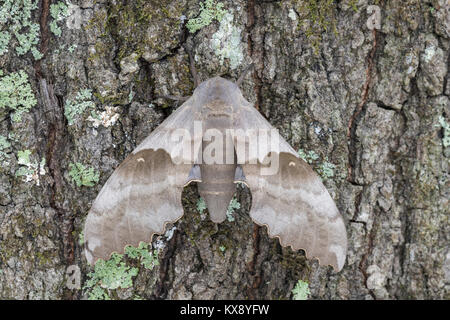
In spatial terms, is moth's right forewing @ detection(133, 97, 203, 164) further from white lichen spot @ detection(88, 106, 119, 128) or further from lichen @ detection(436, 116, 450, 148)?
lichen @ detection(436, 116, 450, 148)

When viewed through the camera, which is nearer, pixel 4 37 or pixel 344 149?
pixel 4 37

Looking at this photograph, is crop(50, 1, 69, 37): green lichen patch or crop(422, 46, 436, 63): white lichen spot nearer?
crop(50, 1, 69, 37): green lichen patch

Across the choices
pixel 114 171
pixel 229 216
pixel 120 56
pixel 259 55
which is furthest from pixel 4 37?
pixel 229 216

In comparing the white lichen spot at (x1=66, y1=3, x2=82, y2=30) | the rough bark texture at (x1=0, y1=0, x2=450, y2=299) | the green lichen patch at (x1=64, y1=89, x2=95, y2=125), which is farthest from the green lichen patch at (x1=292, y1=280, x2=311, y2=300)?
the white lichen spot at (x1=66, y1=3, x2=82, y2=30)

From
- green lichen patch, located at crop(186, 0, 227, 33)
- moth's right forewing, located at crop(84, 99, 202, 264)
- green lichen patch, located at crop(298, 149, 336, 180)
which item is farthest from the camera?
green lichen patch, located at crop(298, 149, 336, 180)

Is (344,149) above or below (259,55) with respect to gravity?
below

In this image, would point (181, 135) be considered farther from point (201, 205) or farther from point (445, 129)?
point (445, 129)

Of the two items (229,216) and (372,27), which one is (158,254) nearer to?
(229,216)

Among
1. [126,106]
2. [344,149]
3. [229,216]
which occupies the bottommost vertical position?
[229,216]
